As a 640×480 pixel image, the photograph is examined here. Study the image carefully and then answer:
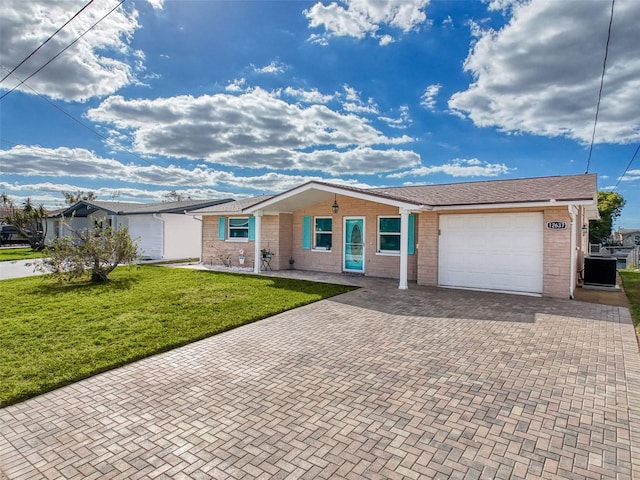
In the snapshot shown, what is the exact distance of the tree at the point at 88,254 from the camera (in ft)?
38.2

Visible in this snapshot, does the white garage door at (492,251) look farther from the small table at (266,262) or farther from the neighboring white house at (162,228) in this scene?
the neighboring white house at (162,228)

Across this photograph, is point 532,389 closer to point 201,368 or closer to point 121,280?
point 201,368

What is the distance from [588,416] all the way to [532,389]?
654 mm

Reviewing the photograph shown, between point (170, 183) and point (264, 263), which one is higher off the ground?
point (170, 183)

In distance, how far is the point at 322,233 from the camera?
1530 cm

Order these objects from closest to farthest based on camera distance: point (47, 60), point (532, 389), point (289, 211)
Result: 1. point (532, 389)
2. point (47, 60)
3. point (289, 211)

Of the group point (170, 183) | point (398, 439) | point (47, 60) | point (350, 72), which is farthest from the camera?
point (170, 183)

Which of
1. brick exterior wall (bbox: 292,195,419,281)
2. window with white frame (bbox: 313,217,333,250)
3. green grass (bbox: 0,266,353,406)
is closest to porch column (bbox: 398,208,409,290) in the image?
brick exterior wall (bbox: 292,195,419,281)

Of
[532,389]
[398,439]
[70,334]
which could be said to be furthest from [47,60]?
[532,389]

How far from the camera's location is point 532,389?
4.31 m

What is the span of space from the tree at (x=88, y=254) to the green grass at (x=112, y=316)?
552 mm

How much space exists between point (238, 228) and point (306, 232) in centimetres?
402

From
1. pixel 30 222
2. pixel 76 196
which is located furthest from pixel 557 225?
pixel 76 196

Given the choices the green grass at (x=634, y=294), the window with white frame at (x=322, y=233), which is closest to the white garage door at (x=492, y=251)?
the green grass at (x=634, y=294)
